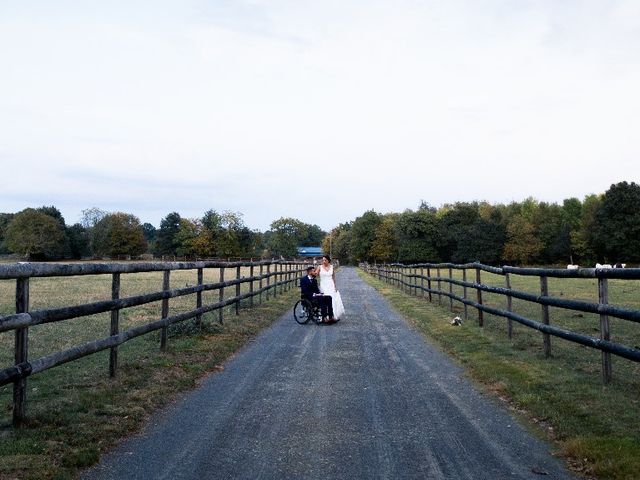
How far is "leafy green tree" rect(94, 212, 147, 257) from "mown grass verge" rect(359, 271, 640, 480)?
121 meters

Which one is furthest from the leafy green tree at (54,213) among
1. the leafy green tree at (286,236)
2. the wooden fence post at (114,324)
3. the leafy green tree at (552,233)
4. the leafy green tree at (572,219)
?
the wooden fence post at (114,324)

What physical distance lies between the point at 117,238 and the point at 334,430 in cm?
12516

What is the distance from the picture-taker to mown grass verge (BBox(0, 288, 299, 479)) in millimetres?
4395

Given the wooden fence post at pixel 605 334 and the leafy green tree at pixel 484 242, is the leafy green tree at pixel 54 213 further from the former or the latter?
the wooden fence post at pixel 605 334

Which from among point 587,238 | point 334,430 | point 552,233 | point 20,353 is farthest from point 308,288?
point 552,233

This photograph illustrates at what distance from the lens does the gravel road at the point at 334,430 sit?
14.3 feet

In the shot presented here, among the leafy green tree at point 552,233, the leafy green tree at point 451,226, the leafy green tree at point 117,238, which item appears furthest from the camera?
the leafy green tree at point 117,238

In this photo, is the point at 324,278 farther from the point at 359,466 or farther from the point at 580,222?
the point at 580,222

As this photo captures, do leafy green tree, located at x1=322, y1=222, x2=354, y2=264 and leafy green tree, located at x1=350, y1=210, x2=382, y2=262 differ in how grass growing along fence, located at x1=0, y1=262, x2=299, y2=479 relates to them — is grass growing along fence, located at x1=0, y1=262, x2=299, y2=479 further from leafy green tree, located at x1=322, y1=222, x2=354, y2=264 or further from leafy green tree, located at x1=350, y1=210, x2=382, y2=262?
leafy green tree, located at x1=322, y1=222, x2=354, y2=264

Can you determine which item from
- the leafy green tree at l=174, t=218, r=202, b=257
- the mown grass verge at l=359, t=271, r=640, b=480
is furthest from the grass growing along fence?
the leafy green tree at l=174, t=218, r=202, b=257

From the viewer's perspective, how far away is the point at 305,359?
29.7 ft

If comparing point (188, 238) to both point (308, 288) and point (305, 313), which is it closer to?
point (308, 288)

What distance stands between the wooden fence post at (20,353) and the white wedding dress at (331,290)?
31.9 ft

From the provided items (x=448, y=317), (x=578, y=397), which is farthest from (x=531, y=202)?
(x=578, y=397)
